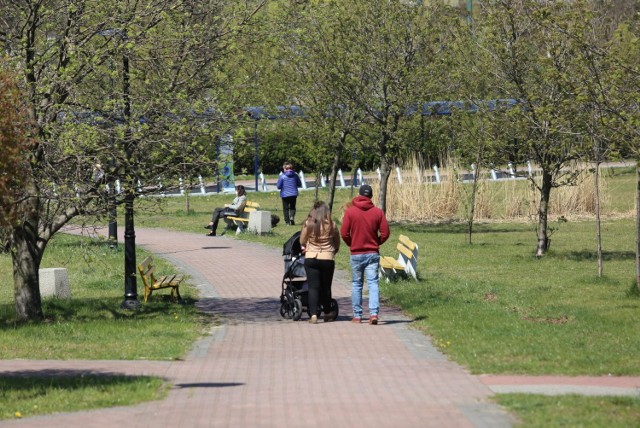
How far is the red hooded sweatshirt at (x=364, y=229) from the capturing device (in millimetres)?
15250

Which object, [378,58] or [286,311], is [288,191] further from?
[286,311]

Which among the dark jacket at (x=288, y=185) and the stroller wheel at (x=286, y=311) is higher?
the dark jacket at (x=288, y=185)

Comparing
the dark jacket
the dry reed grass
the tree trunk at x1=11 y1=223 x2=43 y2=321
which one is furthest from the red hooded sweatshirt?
the dry reed grass

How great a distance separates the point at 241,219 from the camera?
3039 centimetres

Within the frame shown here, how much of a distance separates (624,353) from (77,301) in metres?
8.46

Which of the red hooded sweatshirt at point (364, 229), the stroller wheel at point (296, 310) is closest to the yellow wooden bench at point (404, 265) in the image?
the stroller wheel at point (296, 310)

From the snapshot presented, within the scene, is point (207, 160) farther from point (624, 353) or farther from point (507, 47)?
point (507, 47)

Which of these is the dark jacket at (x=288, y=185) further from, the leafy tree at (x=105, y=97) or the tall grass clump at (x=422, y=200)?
the leafy tree at (x=105, y=97)

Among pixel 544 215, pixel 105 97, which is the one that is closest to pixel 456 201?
pixel 544 215

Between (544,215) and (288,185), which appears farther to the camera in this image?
(288,185)

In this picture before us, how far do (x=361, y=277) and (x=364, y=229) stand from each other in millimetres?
618

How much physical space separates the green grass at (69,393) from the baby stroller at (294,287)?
4.74 metres

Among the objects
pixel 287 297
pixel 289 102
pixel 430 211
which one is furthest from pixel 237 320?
pixel 430 211

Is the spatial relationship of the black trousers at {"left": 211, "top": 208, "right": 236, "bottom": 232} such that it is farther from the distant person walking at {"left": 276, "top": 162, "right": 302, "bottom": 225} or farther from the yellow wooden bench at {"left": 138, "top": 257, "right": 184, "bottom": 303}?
the yellow wooden bench at {"left": 138, "top": 257, "right": 184, "bottom": 303}
